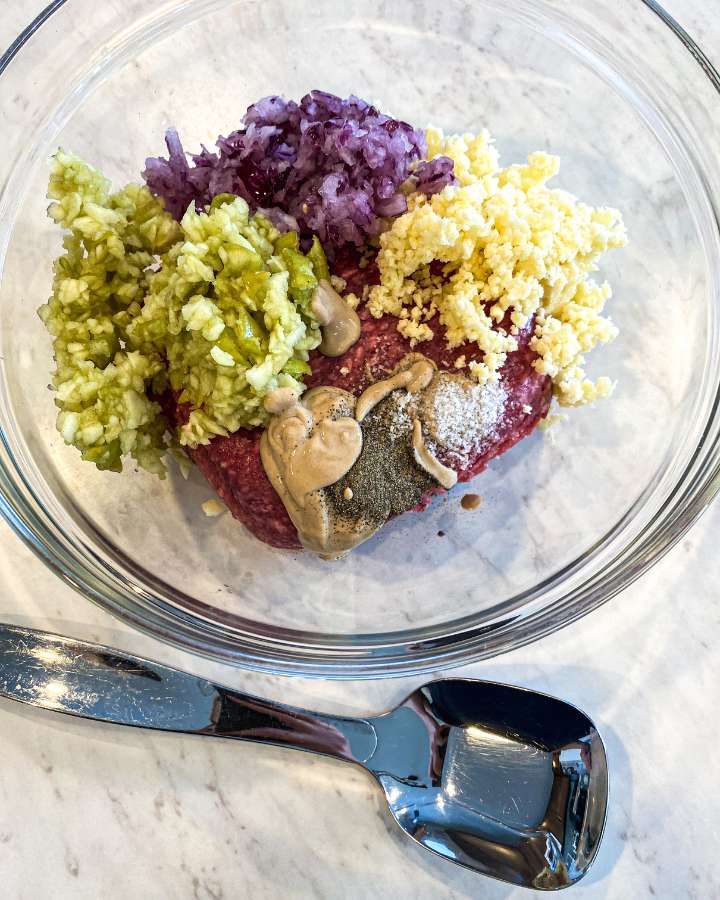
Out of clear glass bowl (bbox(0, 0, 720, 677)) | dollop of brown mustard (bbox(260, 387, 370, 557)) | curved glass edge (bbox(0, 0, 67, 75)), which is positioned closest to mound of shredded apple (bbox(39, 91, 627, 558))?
dollop of brown mustard (bbox(260, 387, 370, 557))

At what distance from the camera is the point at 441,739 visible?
67.5 inches

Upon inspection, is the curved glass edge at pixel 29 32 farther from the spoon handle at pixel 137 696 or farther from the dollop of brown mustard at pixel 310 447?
the spoon handle at pixel 137 696

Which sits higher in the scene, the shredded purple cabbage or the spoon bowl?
the shredded purple cabbage

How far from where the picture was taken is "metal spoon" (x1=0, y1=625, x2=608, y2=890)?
1655 mm

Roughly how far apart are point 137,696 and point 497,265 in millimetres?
1117

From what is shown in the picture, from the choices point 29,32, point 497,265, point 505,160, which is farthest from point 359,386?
point 29,32

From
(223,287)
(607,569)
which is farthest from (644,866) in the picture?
(223,287)

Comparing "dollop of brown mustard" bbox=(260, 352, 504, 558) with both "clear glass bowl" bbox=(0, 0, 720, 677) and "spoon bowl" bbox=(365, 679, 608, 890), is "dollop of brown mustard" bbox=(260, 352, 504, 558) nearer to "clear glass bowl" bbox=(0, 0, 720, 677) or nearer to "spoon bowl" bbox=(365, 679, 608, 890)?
"clear glass bowl" bbox=(0, 0, 720, 677)

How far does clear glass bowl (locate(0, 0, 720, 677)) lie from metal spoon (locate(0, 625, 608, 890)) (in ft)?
0.44

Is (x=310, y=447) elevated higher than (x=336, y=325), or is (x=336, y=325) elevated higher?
(x=336, y=325)

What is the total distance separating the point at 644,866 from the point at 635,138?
1649 millimetres

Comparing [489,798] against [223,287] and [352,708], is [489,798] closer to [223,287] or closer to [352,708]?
[352,708]

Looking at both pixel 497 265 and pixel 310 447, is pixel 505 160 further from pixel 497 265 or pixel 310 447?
pixel 310 447

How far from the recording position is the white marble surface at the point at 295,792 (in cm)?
172
